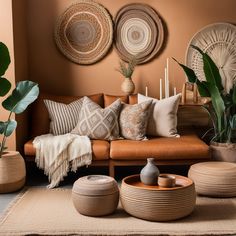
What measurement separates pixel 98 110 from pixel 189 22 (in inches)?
62.0

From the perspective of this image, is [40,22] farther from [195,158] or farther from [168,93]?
[195,158]

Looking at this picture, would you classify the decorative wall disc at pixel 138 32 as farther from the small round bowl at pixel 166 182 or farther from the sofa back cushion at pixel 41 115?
the small round bowl at pixel 166 182

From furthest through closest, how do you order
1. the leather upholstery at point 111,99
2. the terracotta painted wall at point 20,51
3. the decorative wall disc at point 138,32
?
the decorative wall disc at point 138,32 → the leather upholstery at point 111,99 → the terracotta painted wall at point 20,51

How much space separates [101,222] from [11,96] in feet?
4.96

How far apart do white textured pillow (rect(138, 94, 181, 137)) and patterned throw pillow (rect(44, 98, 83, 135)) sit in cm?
80

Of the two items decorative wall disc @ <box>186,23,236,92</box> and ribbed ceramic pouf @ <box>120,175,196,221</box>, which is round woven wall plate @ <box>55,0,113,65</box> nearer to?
decorative wall disc @ <box>186,23,236,92</box>

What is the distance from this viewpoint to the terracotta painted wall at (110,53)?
4777 millimetres

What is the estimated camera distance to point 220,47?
4.82m

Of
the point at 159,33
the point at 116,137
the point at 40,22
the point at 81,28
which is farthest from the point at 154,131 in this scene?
→ the point at 40,22

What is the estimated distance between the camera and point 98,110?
4223mm

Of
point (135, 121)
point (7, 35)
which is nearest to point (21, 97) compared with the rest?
point (7, 35)

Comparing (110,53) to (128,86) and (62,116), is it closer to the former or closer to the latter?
(128,86)

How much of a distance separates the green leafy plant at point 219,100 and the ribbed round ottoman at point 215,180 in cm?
Result: 61

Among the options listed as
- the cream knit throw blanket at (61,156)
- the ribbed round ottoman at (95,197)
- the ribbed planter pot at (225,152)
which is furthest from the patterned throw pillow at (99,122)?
the ribbed round ottoman at (95,197)
